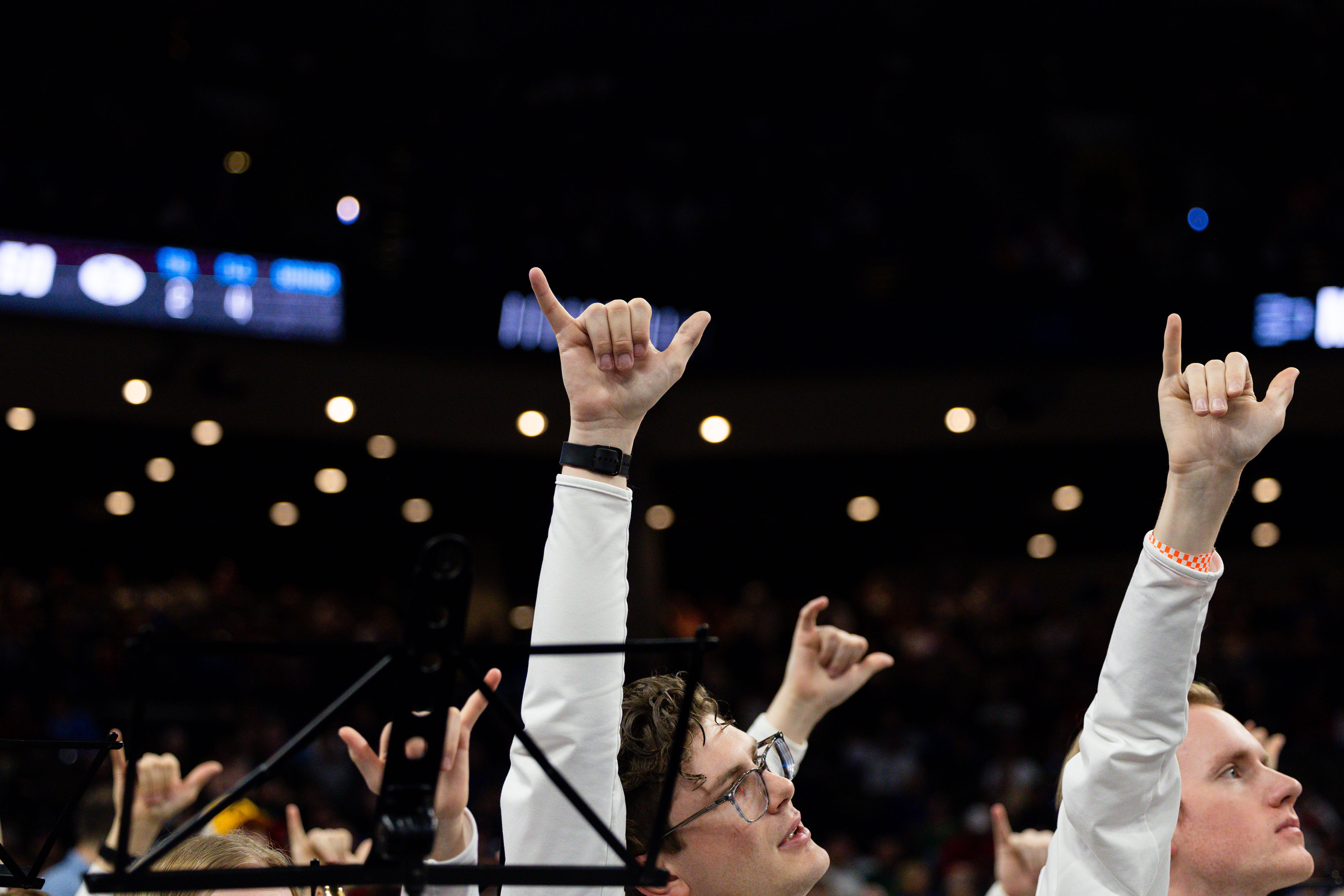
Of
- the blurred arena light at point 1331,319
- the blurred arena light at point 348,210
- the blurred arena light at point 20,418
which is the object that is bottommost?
the blurred arena light at point 20,418

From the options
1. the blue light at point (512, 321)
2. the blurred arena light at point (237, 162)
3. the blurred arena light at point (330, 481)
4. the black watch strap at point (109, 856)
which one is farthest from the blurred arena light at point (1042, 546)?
the black watch strap at point (109, 856)

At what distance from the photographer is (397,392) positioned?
9.34 metres

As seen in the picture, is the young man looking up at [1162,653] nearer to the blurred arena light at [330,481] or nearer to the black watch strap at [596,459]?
the black watch strap at [596,459]

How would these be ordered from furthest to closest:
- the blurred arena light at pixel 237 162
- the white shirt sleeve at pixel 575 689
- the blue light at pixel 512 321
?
the blurred arena light at pixel 237 162
the blue light at pixel 512 321
the white shirt sleeve at pixel 575 689

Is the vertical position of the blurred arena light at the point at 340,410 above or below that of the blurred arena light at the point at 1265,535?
above

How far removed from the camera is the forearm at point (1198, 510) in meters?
1.42

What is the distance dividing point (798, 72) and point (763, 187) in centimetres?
257

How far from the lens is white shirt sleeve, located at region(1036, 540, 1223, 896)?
1.40 m

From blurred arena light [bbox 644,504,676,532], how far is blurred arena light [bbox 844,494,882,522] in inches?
69.6

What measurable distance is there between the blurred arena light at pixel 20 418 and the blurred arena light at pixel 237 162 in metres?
2.34

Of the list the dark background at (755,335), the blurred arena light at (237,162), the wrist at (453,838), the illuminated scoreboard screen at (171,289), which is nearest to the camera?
the wrist at (453,838)

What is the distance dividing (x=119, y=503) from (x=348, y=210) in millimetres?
4500

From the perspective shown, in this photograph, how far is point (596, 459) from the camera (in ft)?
4.45

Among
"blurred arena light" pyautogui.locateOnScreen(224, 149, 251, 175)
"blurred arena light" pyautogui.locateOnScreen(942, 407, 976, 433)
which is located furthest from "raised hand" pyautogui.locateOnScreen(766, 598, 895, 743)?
"blurred arena light" pyautogui.locateOnScreen(224, 149, 251, 175)
